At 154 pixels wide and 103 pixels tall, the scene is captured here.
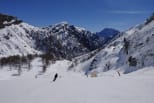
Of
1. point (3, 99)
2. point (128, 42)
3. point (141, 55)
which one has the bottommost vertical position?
point (3, 99)

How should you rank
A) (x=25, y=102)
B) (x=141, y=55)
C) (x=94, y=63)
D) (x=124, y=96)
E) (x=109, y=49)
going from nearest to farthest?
(x=124, y=96), (x=25, y=102), (x=141, y=55), (x=94, y=63), (x=109, y=49)

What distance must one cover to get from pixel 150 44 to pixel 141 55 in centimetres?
724

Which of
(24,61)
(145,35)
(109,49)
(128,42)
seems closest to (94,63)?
(109,49)

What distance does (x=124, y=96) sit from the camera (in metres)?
18.8

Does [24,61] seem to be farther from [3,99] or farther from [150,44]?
[3,99]

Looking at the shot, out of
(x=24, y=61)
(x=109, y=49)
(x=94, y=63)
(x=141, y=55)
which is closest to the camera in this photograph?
(x=141, y=55)

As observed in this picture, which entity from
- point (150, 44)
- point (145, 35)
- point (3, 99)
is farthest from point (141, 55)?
point (3, 99)

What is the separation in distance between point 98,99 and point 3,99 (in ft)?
35.3

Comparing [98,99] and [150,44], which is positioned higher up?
[150,44]

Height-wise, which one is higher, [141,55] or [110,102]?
[141,55]

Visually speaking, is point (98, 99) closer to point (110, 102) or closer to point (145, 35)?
point (110, 102)

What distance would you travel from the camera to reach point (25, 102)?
2141 cm

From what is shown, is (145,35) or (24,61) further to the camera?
(24,61)

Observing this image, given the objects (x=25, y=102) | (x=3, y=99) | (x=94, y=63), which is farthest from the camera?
(x=94, y=63)
